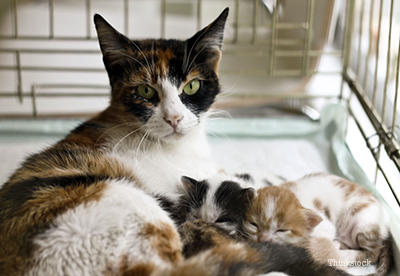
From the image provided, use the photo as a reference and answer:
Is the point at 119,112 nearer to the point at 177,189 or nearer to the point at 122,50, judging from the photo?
the point at 122,50

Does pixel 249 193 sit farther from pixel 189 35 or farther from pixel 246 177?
pixel 189 35

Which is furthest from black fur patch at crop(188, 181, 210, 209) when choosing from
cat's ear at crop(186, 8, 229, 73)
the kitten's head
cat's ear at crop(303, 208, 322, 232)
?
cat's ear at crop(186, 8, 229, 73)

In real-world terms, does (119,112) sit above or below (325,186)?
above

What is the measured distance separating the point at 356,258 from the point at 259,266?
0.40 meters

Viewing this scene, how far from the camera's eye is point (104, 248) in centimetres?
84

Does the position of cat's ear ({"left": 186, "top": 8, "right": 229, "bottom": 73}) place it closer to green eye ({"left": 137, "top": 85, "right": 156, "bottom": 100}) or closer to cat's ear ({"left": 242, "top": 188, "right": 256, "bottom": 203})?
green eye ({"left": 137, "top": 85, "right": 156, "bottom": 100})

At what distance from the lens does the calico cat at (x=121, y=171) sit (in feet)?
2.77

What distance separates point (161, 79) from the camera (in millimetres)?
1188

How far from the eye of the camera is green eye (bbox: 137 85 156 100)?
1204mm

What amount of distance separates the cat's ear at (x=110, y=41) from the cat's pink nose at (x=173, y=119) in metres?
0.23

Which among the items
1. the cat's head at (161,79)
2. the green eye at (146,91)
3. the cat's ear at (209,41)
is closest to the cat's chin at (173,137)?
the cat's head at (161,79)

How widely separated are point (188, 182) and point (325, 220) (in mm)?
389

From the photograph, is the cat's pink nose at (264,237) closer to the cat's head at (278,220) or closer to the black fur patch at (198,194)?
the cat's head at (278,220)

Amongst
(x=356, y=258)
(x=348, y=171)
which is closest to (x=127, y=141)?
(x=356, y=258)
